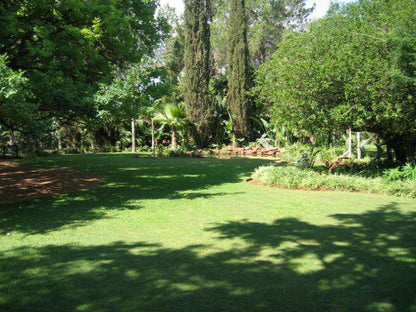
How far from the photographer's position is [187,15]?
2388 cm

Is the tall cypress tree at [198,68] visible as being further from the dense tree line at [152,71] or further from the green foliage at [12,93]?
the green foliage at [12,93]

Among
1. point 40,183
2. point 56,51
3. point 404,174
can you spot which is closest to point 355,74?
point 404,174

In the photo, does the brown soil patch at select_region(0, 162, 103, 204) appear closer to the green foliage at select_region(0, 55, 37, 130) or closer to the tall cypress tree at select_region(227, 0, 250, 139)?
the green foliage at select_region(0, 55, 37, 130)

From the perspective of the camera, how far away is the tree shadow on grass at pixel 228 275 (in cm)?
335

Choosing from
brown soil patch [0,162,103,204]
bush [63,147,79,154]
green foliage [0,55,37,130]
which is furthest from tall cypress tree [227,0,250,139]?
green foliage [0,55,37,130]

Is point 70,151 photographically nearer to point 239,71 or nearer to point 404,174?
point 239,71

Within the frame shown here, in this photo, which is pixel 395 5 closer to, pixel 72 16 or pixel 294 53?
pixel 294 53

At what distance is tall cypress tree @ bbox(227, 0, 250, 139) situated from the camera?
2395cm

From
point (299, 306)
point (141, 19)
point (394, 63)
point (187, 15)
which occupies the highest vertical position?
point (187, 15)

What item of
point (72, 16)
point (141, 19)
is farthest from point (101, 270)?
point (141, 19)

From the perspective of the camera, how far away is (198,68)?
23969 mm

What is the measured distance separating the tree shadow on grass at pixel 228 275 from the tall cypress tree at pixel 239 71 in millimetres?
18817

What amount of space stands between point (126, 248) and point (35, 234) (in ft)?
6.09

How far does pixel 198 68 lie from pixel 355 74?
51.1 feet
